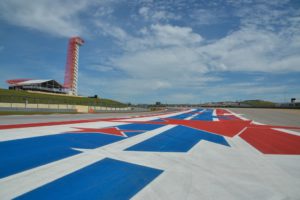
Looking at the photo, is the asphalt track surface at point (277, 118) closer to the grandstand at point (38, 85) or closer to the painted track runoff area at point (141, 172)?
the painted track runoff area at point (141, 172)

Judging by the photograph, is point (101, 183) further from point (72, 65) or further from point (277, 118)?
point (72, 65)

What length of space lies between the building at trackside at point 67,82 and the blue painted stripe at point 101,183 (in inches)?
3174

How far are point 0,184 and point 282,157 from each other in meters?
6.84

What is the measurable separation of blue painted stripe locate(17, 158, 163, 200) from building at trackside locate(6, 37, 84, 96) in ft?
264

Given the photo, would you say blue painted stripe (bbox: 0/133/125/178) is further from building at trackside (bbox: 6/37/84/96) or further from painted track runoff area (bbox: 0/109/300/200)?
building at trackside (bbox: 6/37/84/96)

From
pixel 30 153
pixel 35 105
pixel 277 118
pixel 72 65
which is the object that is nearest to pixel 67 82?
pixel 72 65

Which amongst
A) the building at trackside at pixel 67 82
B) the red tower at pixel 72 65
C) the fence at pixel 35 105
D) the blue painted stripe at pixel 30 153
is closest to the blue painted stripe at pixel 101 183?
the blue painted stripe at pixel 30 153

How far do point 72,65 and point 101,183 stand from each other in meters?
103

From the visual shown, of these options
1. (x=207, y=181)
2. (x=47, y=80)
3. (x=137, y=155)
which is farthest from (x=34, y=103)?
(x=47, y=80)

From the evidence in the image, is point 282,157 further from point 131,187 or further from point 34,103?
point 34,103

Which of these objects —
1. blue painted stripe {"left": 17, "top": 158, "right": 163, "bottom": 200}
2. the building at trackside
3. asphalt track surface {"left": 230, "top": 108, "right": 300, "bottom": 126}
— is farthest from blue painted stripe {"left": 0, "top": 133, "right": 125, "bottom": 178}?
the building at trackside

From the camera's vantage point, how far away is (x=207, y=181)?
422 centimetres

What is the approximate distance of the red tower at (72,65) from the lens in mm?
96938

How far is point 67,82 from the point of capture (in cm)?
9756
